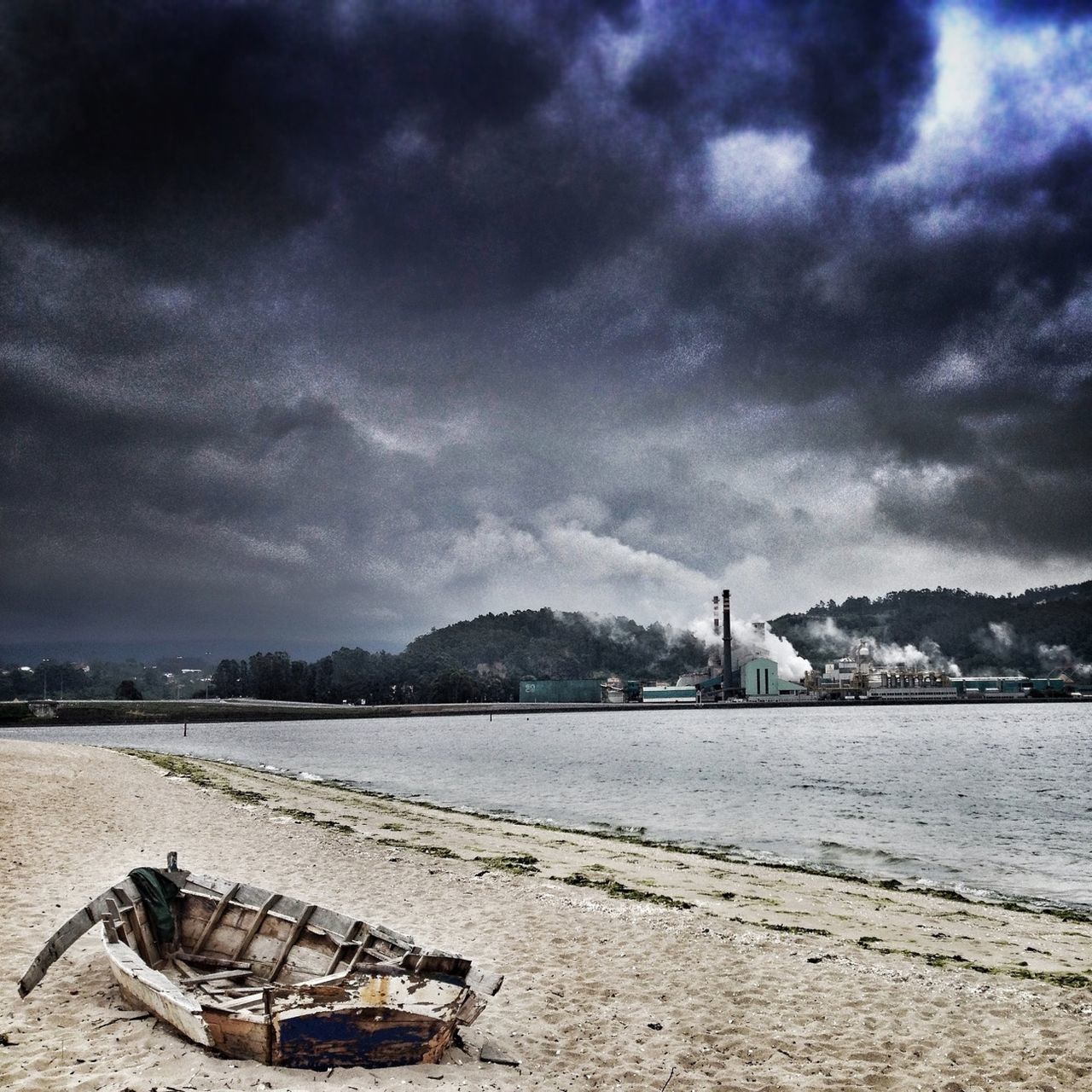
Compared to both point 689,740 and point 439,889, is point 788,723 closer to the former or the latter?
point 689,740

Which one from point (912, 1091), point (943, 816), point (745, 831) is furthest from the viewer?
point (943, 816)

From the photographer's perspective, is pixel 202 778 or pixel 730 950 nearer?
pixel 730 950

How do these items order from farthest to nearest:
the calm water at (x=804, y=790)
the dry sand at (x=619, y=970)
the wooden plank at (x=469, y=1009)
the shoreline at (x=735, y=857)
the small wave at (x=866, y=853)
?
the calm water at (x=804, y=790)
the small wave at (x=866, y=853)
the shoreline at (x=735, y=857)
the dry sand at (x=619, y=970)
the wooden plank at (x=469, y=1009)

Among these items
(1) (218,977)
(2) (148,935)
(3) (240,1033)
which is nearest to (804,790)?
(1) (218,977)

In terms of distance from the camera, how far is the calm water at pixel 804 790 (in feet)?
78.2

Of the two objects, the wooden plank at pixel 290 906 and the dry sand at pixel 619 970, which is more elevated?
the wooden plank at pixel 290 906

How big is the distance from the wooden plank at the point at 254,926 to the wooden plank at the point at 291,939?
480 millimetres

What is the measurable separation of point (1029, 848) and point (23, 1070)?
2733cm

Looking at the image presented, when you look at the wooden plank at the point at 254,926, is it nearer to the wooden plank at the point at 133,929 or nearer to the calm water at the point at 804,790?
the wooden plank at the point at 133,929

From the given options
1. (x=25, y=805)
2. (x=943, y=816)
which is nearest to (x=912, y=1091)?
(x=25, y=805)

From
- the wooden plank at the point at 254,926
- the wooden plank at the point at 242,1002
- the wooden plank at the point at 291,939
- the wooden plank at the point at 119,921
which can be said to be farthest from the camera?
the wooden plank at the point at 254,926

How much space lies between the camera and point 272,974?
9.73 m

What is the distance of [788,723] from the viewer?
143500 mm

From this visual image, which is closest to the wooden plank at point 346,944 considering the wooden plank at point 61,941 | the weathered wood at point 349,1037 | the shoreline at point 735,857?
the weathered wood at point 349,1037
